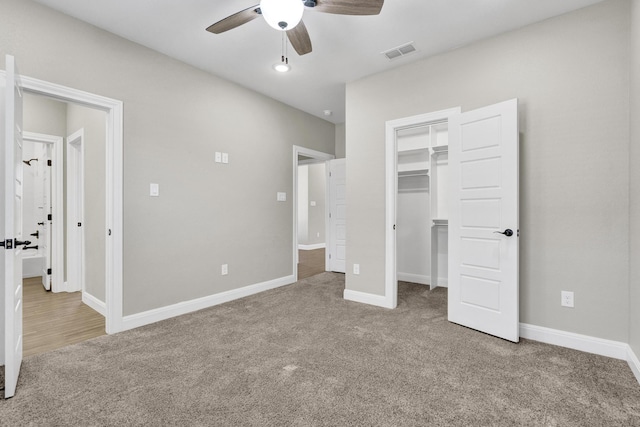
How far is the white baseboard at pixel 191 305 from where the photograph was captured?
2.93 metres

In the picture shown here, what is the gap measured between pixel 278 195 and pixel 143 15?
8.36 ft

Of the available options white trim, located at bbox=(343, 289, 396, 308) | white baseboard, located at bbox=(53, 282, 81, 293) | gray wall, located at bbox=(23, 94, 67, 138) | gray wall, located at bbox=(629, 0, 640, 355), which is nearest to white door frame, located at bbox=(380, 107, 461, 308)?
white trim, located at bbox=(343, 289, 396, 308)

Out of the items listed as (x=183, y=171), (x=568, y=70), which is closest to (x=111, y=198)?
(x=183, y=171)

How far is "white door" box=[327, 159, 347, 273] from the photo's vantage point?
540cm

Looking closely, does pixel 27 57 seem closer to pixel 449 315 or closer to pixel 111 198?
pixel 111 198

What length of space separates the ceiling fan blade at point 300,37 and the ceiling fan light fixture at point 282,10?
11.6 inches

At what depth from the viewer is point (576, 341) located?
8.02ft

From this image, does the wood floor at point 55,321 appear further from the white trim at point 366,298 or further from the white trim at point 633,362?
the white trim at point 633,362

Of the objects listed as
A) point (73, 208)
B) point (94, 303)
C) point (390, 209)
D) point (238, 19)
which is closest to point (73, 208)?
point (73, 208)

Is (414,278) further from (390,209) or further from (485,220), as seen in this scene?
A: (485,220)

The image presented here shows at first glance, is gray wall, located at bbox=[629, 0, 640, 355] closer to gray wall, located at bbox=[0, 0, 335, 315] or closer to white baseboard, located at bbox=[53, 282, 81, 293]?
gray wall, located at bbox=[0, 0, 335, 315]

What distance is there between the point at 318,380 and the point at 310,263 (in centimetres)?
450

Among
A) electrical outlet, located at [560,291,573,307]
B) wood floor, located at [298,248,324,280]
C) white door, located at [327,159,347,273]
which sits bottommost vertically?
wood floor, located at [298,248,324,280]

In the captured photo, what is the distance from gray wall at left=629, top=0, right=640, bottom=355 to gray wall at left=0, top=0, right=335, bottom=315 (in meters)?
3.64
